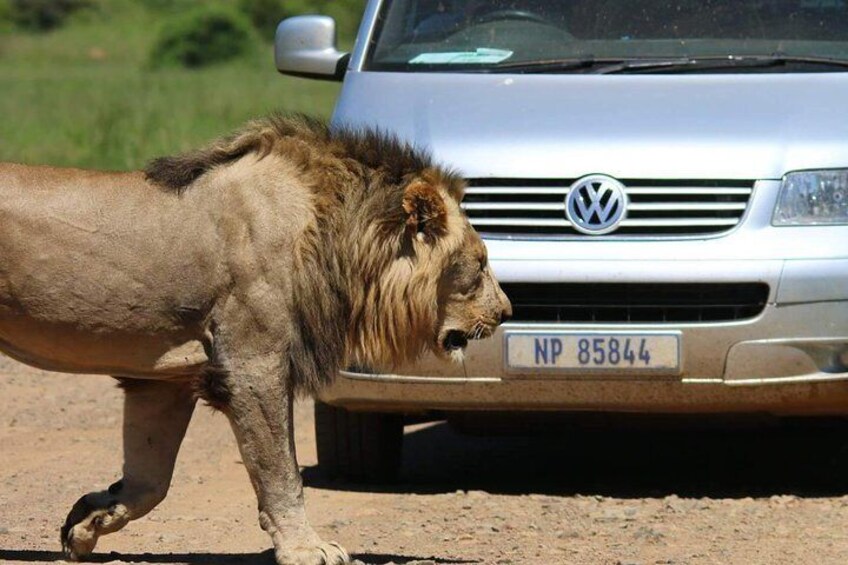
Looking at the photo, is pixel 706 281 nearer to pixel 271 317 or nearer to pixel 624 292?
pixel 624 292

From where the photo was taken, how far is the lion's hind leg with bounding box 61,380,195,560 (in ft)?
16.0

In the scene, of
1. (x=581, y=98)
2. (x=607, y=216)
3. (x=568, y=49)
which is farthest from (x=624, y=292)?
(x=568, y=49)

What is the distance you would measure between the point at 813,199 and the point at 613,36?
1.23 meters

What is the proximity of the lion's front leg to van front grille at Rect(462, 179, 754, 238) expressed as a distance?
1.27 m

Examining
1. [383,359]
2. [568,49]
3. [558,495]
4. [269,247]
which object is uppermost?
[568,49]

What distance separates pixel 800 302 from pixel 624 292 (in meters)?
0.52

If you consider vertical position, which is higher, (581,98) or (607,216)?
(581,98)

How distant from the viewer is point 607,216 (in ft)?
18.3

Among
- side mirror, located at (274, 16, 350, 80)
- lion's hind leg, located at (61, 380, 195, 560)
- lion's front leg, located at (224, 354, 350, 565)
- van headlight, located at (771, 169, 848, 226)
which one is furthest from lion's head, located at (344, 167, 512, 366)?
side mirror, located at (274, 16, 350, 80)

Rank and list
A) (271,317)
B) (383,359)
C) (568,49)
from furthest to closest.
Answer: (568,49)
(383,359)
(271,317)

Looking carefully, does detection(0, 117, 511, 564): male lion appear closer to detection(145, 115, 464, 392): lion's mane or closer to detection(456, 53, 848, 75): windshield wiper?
detection(145, 115, 464, 392): lion's mane

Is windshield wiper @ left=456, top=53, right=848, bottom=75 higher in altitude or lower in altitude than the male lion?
higher

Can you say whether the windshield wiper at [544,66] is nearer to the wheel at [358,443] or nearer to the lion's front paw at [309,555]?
the wheel at [358,443]

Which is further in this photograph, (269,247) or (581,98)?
(581,98)
